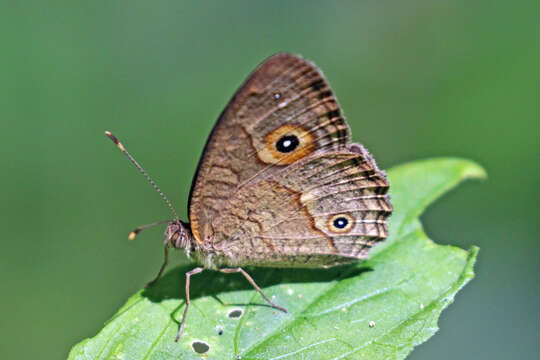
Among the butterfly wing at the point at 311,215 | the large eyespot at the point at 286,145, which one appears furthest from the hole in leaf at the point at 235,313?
the large eyespot at the point at 286,145

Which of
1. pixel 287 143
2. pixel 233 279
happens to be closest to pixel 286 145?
pixel 287 143

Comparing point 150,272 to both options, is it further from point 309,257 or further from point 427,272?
point 427,272

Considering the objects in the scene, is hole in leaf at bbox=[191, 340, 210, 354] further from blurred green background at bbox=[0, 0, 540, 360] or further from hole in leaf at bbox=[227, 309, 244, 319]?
blurred green background at bbox=[0, 0, 540, 360]

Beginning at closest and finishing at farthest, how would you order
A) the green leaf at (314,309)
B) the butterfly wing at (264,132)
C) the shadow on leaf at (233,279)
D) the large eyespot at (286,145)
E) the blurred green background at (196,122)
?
the green leaf at (314,309) < the butterfly wing at (264,132) < the large eyespot at (286,145) < the shadow on leaf at (233,279) < the blurred green background at (196,122)

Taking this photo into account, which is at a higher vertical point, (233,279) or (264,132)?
(264,132)

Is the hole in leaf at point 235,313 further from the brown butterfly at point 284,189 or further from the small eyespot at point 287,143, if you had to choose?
the small eyespot at point 287,143

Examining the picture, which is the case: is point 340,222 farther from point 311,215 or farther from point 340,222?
point 311,215

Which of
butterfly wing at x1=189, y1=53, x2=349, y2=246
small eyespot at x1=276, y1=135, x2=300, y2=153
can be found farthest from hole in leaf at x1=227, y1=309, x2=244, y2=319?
small eyespot at x1=276, y1=135, x2=300, y2=153
